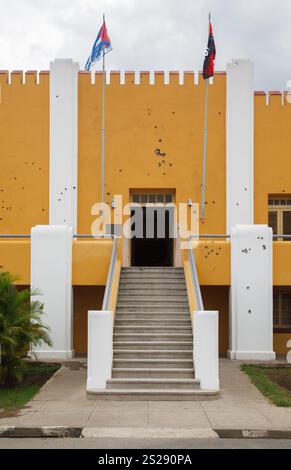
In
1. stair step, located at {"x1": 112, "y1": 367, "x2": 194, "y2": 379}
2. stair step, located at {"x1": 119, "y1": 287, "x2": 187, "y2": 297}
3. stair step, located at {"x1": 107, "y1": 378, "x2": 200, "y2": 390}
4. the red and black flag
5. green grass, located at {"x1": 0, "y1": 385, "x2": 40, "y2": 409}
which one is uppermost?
the red and black flag

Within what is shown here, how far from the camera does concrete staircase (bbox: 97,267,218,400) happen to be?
42.6 ft

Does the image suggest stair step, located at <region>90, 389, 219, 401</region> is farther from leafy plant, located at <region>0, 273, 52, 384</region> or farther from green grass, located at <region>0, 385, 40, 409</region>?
leafy plant, located at <region>0, 273, 52, 384</region>

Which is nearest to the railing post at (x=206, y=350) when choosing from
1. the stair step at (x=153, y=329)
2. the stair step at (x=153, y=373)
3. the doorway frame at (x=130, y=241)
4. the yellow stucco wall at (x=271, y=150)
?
the stair step at (x=153, y=373)

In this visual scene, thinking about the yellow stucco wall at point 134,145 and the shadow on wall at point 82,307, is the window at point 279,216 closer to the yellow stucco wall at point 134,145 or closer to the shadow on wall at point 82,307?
the yellow stucco wall at point 134,145

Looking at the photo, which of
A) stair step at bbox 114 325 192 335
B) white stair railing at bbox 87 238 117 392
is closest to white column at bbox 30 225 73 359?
stair step at bbox 114 325 192 335

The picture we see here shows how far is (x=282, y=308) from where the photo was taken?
767 inches

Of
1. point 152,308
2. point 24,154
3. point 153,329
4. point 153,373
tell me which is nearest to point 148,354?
point 153,373

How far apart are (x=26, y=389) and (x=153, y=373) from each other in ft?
8.84

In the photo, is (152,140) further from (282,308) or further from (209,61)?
(282,308)

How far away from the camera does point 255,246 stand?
17266 mm

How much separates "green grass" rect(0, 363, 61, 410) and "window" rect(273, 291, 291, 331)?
682 cm

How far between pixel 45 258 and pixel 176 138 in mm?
5558

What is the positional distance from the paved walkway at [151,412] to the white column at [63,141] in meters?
6.81
